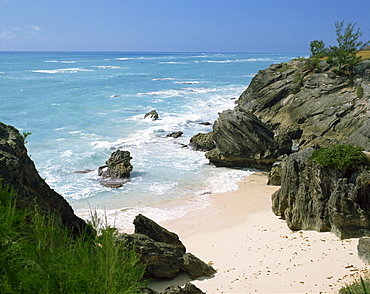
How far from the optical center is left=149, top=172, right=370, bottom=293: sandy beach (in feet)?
33.7

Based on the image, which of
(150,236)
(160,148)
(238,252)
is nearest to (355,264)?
(238,252)

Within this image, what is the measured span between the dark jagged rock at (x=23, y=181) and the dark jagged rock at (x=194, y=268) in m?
3.30

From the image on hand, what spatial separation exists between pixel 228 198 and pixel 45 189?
463 inches

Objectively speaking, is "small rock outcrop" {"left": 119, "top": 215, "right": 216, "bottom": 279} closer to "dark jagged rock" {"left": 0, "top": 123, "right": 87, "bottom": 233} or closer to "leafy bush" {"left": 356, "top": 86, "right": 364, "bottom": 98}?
"dark jagged rock" {"left": 0, "top": 123, "right": 87, "bottom": 233}

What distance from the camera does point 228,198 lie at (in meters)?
19.7

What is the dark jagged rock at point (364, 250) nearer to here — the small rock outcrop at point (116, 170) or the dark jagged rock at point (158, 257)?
the dark jagged rock at point (158, 257)

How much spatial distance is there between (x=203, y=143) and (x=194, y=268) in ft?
58.6

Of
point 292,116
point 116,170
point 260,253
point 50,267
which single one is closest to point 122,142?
point 116,170

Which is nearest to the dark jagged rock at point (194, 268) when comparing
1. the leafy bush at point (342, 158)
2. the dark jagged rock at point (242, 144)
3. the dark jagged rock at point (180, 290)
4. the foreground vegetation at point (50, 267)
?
the dark jagged rock at point (180, 290)

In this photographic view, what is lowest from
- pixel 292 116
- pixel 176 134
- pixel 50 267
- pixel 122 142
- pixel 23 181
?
pixel 122 142

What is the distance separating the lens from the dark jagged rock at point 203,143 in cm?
2853

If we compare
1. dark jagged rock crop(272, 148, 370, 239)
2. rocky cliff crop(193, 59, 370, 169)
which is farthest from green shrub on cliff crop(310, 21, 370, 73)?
dark jagged rock crop(272, 148, 370, 239)

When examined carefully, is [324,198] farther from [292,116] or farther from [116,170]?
[292,116]

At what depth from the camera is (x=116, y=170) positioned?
2294cm
